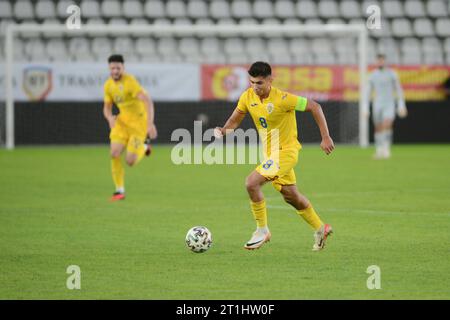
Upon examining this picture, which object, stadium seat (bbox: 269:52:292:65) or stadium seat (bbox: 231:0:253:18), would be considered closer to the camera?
stadium seat (bbox: 269:52:292:65)

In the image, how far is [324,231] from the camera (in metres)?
9.07

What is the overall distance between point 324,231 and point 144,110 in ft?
20.6

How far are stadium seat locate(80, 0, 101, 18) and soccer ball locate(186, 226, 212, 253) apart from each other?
19.3m

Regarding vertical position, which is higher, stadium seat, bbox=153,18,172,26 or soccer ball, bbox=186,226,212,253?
stadium seat, bbox=153,18,172,26

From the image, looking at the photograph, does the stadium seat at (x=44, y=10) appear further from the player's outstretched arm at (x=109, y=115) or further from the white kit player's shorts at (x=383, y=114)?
the player's outstretched arm at (x=109, y=115)

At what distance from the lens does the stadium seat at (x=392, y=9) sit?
29.7 meters

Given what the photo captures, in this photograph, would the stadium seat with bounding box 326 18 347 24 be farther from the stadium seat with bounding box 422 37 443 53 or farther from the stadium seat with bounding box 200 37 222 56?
the stadium seat with bounding box 200 37 222 56

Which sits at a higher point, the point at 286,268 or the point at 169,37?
the point at 169,37

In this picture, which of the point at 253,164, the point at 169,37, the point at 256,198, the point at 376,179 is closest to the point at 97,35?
the point at 169,37

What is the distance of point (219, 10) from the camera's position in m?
28.5

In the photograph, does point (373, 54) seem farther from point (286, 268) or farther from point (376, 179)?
point (286, 268)

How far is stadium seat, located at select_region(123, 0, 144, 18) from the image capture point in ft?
91.4

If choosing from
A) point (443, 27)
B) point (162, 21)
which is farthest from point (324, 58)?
point (162, 21)

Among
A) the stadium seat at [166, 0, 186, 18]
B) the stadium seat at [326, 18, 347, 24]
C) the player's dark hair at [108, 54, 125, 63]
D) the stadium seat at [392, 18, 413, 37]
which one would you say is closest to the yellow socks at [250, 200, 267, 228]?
the player's dark hair at [108, 54, 125, 63]
